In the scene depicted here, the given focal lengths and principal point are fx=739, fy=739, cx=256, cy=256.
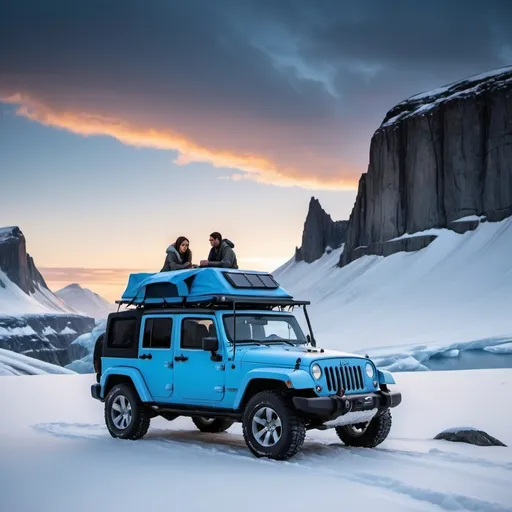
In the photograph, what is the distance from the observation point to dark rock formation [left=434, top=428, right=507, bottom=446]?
488 inches

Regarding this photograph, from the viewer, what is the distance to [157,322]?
1315 centimetres

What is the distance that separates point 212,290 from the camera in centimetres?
1227

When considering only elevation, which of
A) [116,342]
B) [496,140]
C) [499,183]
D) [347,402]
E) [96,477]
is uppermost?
[496,140]

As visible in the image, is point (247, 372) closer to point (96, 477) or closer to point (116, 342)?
point (96, 477)

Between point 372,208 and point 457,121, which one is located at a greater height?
point 457,121

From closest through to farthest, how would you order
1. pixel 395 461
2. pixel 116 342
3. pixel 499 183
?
pixel 395 461, pixel 116 342, pixel 499 183

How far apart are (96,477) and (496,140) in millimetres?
130737

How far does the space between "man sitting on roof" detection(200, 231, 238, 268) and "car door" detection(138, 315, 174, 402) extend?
4.93 ft

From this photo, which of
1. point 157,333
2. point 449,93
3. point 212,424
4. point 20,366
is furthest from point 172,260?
point 449,93

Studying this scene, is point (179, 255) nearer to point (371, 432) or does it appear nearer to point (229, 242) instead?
point (229, 242)

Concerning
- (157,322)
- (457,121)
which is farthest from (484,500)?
(457,121)

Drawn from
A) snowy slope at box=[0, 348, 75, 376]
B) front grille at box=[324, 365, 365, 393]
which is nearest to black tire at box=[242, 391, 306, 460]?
front grille at box=[324, 365, 365, 393]

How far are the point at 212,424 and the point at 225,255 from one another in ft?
11.4

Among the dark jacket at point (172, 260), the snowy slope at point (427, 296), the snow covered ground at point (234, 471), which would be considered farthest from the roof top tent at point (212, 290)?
the snowy slope at point (427, 296)
